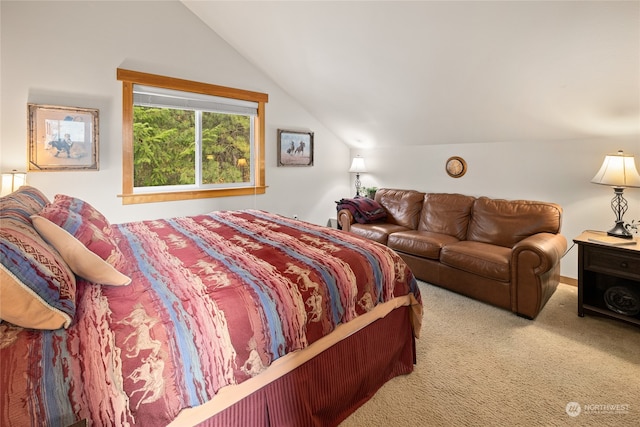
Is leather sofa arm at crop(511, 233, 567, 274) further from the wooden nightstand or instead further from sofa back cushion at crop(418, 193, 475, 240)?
sofa back cushion at crop(418, 193, 475, 240)

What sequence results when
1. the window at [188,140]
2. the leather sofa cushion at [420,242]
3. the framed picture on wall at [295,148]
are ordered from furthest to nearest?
the framed picture on wall at [295,148]
the window at [188,140]
the leather sofa cushion at [420,242]

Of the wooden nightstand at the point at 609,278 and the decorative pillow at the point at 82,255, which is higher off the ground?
the decorative pillow at the point at 82,255

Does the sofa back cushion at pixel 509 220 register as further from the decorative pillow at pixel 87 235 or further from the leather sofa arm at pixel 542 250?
the decorative pillow at pixel 87 235

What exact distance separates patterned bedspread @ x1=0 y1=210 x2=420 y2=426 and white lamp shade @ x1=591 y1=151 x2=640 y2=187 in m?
1.96

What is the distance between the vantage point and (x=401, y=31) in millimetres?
2777

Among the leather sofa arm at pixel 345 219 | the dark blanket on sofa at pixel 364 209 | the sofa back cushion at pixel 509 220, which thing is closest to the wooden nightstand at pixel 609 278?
the sofa back cushion at pixel 509 220

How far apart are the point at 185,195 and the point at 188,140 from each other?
684 mm

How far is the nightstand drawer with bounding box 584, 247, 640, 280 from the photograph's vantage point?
8.00 feet

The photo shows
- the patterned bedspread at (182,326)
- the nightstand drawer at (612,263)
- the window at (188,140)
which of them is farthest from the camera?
the window at (188,140)

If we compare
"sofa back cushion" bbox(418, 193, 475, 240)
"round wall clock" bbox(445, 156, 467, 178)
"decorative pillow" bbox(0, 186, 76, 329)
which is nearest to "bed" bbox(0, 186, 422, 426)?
"decorative pillow" bbox(0, 186, 76, 329)

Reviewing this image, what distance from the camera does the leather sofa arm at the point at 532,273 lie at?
2.60 meters

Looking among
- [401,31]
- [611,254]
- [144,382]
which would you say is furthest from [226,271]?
[611,254]

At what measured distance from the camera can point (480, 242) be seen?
3457 millimetres

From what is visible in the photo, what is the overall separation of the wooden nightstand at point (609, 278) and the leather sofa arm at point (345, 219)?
2.33 m
